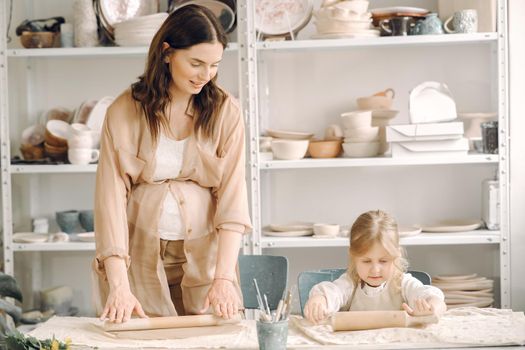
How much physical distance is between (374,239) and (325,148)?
1399 mm

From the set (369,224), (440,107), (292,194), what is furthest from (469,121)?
(369,224)

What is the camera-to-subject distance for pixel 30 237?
144 inches

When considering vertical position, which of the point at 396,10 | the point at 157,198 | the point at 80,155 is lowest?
the point at 157,198

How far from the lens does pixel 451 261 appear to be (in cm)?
388

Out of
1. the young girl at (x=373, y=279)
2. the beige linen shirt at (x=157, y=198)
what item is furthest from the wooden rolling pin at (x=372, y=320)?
the beige linen shirt at (x=157, y=198)

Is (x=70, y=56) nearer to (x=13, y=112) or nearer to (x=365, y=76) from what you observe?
(x=13, y=112)

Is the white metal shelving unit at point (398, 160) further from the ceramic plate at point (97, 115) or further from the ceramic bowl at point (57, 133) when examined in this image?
the ceramic bowl at point (57, 133)

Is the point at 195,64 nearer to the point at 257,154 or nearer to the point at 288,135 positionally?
the point at 257,154

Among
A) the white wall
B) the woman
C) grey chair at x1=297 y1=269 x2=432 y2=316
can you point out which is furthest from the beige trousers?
the white wall

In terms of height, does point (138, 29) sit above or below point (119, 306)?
above

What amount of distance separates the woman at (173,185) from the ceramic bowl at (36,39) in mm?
1677

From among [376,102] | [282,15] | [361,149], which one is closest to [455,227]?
[361,149]

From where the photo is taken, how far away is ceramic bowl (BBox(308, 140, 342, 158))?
141 inches

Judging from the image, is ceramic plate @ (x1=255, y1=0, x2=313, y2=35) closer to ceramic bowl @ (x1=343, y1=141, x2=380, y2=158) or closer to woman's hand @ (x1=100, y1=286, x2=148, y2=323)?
ceramic bowl @ (x1=343, y1=141, x2=380, y2=158)
